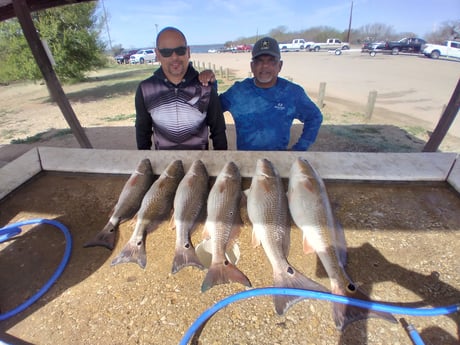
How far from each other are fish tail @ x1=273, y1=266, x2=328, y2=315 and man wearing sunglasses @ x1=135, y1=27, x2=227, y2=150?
2.20 meters

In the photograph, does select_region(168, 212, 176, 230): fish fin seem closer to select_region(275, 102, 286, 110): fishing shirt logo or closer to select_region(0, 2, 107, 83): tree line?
select_region(275, 102, 286, 110): fishing shirt logo

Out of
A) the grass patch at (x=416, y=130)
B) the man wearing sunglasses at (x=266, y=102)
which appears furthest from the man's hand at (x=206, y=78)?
the grass patch at (x=416, y=130)

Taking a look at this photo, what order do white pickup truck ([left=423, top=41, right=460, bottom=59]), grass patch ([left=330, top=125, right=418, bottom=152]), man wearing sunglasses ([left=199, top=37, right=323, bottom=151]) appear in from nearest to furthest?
man wearing sunglasses ([left=199, top=37, right=323, bottom=151]) → grass patch ([left=330, top=125, right=418, bottom=152]) → white pickup truck ([left=423, top=41, right=460, bottom=59])

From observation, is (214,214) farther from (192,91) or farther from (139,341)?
(192,91)

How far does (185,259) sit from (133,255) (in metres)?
0.42

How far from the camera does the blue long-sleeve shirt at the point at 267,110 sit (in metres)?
3.52

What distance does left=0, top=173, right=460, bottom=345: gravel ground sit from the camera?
1.67m

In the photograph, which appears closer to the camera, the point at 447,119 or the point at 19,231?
the point at 19,231

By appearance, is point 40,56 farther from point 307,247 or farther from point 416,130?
point 416,130

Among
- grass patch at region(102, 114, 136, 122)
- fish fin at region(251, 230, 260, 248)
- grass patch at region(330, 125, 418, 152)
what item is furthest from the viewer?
grass patch at region(102, 114, 136, 122)

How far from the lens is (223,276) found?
192 cm

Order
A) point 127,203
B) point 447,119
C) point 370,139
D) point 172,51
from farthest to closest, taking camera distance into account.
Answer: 1. point 370,139
2. point 447,119
3. point 172,51
4. point 127,203

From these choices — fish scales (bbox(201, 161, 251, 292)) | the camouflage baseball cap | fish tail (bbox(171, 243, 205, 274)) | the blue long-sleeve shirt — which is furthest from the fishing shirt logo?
fish tail (bbox(171, 243, 205, 274))

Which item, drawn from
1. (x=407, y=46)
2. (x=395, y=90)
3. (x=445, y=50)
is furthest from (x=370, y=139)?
(x=407, y=46)
